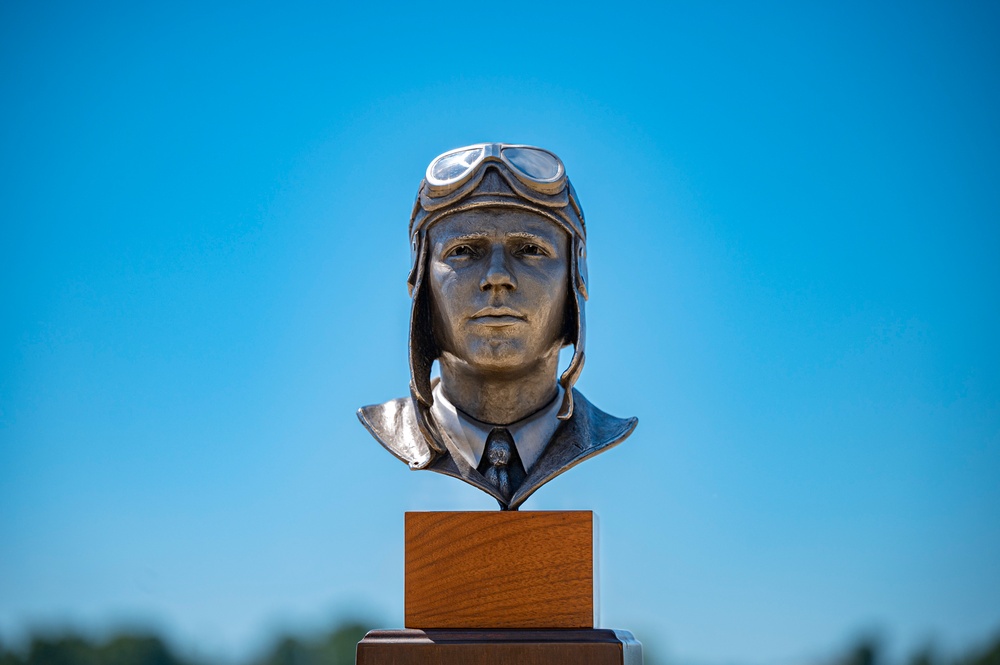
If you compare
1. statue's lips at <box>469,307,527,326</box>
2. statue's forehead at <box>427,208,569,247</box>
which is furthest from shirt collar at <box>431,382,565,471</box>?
statue's forehead at <box>427,208,569,247</box>

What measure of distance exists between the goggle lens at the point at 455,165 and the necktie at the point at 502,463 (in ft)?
4.00

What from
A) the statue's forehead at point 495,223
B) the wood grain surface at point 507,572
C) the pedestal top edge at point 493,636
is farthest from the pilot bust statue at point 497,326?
the pedestal top edge at point 493,636

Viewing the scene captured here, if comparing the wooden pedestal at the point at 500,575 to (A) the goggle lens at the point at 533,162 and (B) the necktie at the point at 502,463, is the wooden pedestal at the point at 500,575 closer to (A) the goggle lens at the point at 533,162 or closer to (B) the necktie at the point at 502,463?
(B) the necktie at the point at 502,463

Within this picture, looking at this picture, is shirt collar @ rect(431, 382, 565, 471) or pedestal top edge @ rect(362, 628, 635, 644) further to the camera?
shirt collar @ rect(431, 382, 565, 471)

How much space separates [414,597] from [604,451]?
3.97 ft

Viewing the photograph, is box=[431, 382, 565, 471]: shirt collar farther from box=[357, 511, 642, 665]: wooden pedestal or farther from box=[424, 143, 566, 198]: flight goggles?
box=[424, 143, 566, 198]: flight goggles

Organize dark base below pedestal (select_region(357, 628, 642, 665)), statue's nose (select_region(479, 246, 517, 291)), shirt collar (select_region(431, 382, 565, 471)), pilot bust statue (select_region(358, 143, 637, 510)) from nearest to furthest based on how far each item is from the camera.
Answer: dark base below pedestal (select_region(357, 628, 642, 665)) < statue's nose (select_region(479, 246, 517, 291)) < pilot bust statue (select_region(358, 143, 637, 510)) < shirt collar (select_region(431, 382, 565, 471))

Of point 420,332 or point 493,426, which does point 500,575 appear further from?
point 420,332

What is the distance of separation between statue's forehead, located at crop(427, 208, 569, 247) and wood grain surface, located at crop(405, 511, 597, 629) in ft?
4.29

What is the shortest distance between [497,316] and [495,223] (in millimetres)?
427

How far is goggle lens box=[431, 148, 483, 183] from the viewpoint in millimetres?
5559

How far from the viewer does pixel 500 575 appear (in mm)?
4965

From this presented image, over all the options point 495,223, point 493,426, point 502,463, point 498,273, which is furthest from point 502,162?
point 502,463

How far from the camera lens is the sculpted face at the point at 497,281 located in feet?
17.8
